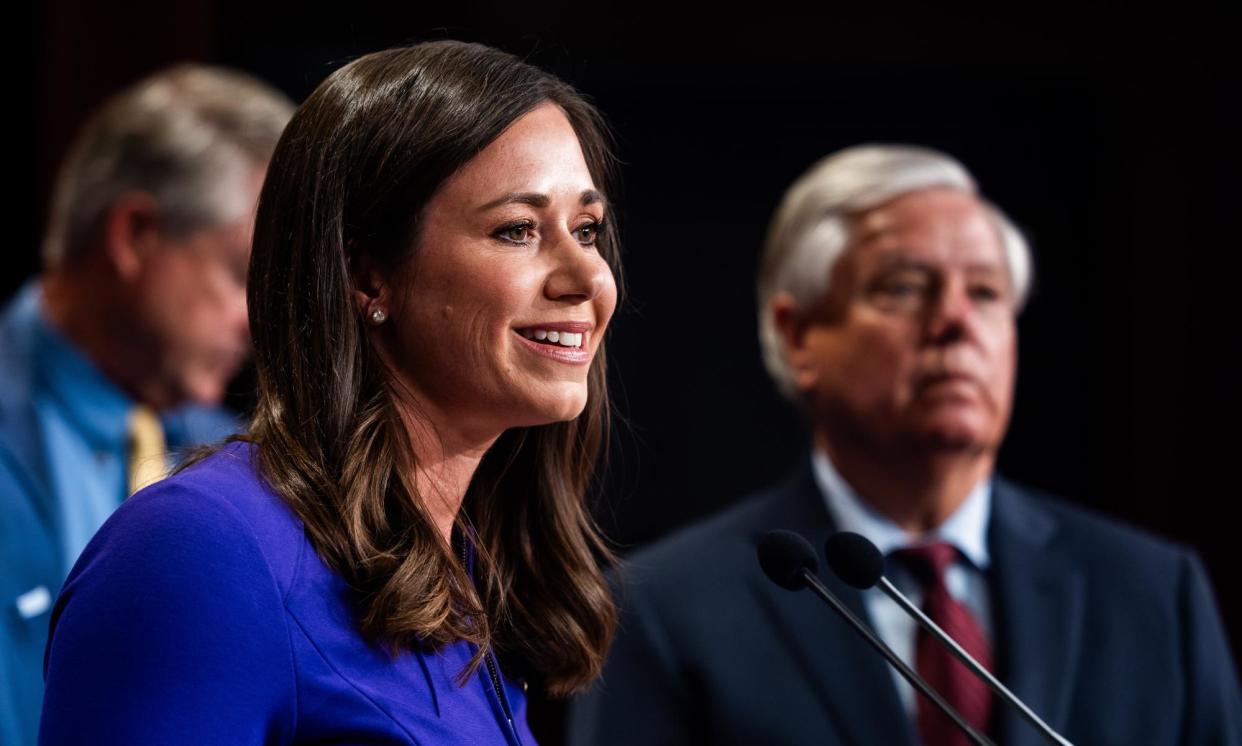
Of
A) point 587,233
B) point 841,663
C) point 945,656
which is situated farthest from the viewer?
point 945,656

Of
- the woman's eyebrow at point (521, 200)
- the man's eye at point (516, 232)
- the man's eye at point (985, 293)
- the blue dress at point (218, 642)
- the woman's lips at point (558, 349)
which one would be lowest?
the man's eye at point (985, 293)

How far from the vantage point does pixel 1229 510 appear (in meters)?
3.93

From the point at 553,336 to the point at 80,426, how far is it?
4.44 ft

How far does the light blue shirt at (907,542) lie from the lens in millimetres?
2559

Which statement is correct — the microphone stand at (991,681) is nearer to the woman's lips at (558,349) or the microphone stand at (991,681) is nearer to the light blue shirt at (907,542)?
the woman's lips at (558,349)

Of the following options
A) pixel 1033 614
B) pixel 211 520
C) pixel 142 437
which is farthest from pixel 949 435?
pixel 211 520

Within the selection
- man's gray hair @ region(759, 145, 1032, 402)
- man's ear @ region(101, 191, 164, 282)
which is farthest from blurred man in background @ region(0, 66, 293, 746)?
man's gray hair @ region(759, 145, 1032, 402)

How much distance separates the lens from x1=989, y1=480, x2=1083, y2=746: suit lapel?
2457mm

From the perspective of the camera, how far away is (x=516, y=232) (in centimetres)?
165

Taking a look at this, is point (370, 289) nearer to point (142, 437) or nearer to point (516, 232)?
point (516, 232)

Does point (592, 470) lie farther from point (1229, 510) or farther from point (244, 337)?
point (1229, 510)

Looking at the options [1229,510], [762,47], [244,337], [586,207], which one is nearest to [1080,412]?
[1229,510]

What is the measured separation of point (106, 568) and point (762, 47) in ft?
9.67

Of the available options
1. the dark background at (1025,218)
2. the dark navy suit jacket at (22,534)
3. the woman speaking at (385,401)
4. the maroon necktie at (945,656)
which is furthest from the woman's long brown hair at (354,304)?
the dark background at (1025,218)
